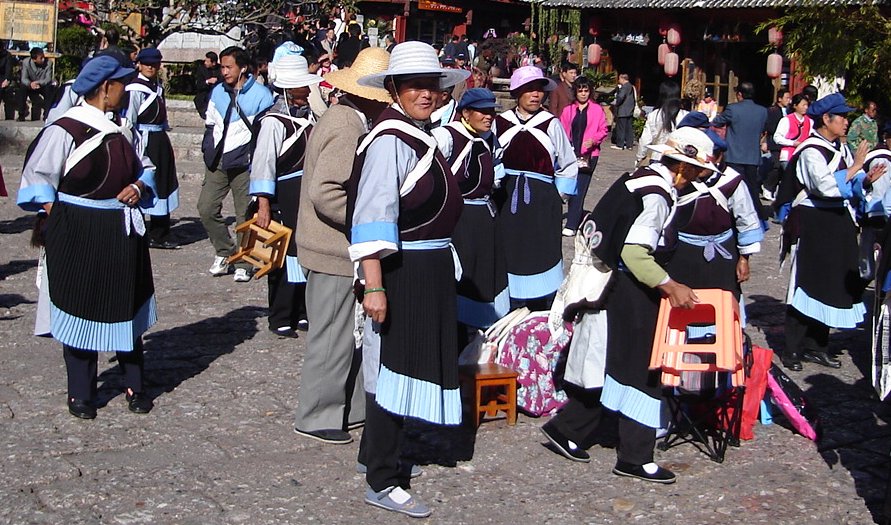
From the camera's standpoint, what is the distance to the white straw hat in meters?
7.49

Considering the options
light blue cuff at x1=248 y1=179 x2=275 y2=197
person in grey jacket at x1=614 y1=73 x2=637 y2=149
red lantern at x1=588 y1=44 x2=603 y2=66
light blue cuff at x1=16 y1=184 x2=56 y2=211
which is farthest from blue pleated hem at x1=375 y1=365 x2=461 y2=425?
red lantern at x1=588 y1=44 x2=603 y2=66

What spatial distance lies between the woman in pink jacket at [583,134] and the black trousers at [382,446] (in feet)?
25.8

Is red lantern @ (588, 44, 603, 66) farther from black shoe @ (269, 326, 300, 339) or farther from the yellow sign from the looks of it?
black shoe @ (269, 326, 300, 339)

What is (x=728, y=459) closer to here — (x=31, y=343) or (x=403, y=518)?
(x=403, y=518)

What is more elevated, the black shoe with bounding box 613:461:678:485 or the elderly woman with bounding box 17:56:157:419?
the elderly woman with bounding box 17:56:157:419

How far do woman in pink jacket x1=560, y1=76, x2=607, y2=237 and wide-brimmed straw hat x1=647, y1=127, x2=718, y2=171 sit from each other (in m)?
7.24

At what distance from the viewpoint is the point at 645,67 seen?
90.1 ft

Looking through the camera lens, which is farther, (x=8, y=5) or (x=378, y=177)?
(x=8, y=5)

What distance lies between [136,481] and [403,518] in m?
1.24

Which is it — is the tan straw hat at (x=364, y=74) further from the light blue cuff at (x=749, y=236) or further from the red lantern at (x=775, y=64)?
the red lantern at (x=775, y=64)

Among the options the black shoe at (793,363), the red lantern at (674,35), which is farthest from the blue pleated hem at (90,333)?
the red lantern at (674,35)

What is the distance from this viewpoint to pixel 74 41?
2594 cm

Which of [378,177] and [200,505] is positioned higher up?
[378,177]

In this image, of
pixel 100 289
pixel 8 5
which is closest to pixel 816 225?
pixel 100 289
